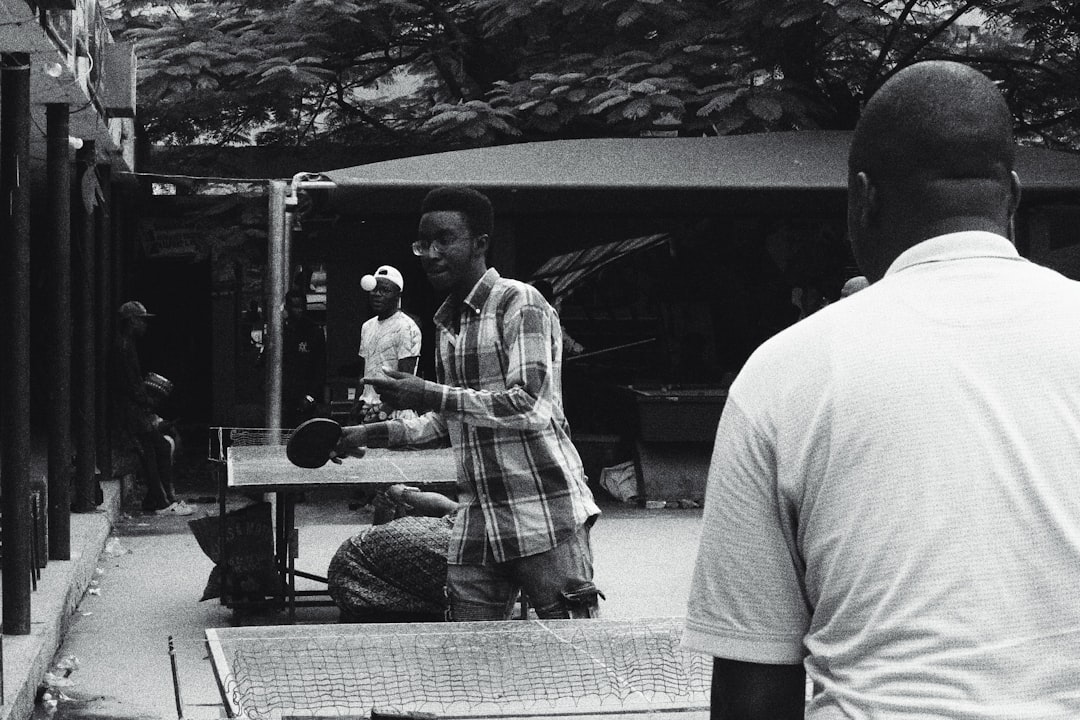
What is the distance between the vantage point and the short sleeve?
1607 mm

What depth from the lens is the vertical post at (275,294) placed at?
37.0 feet

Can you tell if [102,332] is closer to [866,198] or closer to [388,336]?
[388,336]

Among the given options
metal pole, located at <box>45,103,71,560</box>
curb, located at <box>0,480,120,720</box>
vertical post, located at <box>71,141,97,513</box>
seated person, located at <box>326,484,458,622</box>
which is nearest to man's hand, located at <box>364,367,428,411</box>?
curb, located at <box>0,480,120,720</box>

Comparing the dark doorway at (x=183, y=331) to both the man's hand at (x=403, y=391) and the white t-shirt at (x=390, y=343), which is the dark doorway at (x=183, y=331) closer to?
the white t-shirt at (x=390, y=343)

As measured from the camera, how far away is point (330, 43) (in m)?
16.0

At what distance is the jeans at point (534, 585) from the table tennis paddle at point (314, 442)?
1.72 ft

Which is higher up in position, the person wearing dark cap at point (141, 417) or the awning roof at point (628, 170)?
the awning roof at point (628, 170)

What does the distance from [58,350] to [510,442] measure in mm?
4274

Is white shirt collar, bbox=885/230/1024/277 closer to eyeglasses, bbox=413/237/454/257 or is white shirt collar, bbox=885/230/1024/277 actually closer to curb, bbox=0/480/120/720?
eyeglasses, bbox=413/237/454/257

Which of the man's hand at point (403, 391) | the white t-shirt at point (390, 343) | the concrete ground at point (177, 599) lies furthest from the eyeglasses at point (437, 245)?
the white t-shirt at point (390, 343)

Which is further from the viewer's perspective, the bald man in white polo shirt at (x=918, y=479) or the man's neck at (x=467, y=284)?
the man's neck at (x=467, y=284)

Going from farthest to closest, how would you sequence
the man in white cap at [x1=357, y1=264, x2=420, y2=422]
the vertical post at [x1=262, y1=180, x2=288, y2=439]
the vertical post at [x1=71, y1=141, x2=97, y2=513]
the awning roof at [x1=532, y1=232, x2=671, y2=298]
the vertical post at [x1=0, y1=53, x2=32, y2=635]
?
the awning roof at [x1=532, y1=232, x2=671, y2=298] < the man in white cap at [x1=357, y1=264, x2=420, y2=422] < the vertical post at [x1=262, y1=180, x2=288, y2=439] < the vertical post at [x1=71, y1=141, x2=97, y2=513] < the vertical post at [x1=0, y1=53, x2=32, y2=635]

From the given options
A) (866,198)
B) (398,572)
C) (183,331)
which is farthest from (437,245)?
(183,331)

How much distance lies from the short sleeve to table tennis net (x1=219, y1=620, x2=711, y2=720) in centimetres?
144
